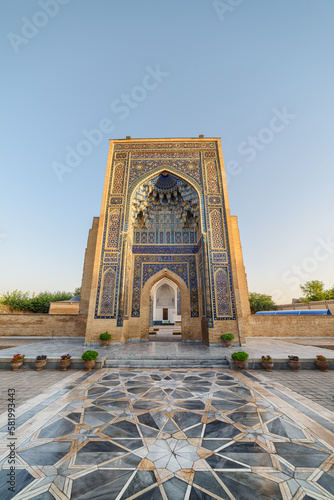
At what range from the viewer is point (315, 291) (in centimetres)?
3209

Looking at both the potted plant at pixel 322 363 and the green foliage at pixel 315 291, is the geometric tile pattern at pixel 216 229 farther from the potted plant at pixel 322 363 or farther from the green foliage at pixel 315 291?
the green foliage at pixel 315 291

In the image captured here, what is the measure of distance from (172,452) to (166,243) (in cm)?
936

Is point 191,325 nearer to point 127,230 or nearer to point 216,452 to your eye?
point 127,230

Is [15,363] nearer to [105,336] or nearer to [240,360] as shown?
[105,336]

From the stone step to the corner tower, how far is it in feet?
7.53

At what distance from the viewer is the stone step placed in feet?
18.5

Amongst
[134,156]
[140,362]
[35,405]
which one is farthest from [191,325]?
[134,156]

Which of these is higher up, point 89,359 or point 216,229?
point 216,229

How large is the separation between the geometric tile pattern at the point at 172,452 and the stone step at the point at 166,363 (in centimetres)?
222

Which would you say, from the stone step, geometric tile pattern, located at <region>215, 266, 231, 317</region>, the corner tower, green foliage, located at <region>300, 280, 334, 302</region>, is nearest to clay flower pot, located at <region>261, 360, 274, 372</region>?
the stone step

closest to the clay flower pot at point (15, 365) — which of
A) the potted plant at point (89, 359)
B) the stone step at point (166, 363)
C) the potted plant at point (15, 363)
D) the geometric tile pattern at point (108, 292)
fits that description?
the potted plant at point (15, 363)

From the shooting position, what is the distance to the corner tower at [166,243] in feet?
27.8

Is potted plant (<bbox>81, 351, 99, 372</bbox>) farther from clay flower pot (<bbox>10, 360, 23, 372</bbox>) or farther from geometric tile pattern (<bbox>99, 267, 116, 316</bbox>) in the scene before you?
geometric tile pattern (<bbox>99, 267, 116, 316</bbox>)

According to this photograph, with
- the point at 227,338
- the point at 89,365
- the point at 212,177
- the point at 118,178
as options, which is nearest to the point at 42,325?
Answer: the point at 89,365
